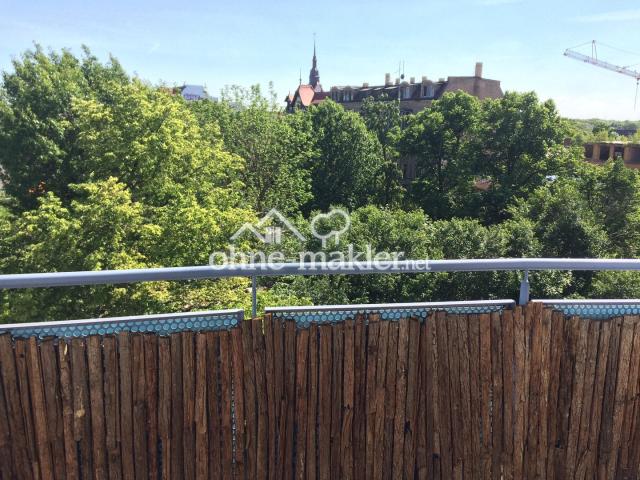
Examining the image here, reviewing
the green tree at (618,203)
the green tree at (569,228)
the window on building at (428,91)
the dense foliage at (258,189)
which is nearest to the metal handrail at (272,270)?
the dense foliage at (258,189)

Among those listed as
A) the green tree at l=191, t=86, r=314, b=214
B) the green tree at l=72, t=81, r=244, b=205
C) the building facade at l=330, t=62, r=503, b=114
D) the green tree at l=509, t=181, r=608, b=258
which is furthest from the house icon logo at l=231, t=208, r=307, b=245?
the building facade at l=330, t=62, r=503, b=114

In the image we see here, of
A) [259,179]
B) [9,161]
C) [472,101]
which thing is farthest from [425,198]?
[9,161]

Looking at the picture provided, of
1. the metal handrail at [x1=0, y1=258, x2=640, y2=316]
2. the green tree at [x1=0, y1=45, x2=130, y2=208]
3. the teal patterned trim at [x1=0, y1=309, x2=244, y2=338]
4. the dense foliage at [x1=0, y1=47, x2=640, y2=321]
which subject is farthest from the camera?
the green tree at [x1=0, y1=45, x2=130, y2=208]

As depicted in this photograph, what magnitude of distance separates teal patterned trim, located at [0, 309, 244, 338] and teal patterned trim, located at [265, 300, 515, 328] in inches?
10.0

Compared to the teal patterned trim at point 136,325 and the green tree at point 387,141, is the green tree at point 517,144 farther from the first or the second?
the teal patterned trim at point 136,325

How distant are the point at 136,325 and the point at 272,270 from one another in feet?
2.52

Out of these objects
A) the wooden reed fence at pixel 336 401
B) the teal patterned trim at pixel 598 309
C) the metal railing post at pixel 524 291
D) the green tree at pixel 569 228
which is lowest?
the green tree at pixel 569 228

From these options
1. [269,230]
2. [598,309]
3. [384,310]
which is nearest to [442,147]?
[269,230]

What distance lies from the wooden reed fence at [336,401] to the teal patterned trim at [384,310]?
1.9 inches

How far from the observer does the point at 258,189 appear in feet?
89.4

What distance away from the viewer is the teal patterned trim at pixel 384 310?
2570 mm

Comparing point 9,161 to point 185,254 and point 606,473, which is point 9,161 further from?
point 606,473

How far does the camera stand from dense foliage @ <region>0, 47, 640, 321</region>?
13.8 meters

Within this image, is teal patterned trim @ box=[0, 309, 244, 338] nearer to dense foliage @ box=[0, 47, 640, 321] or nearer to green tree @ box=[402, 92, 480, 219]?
A: dense foliage @ box=[0, 47, 640, 321]
